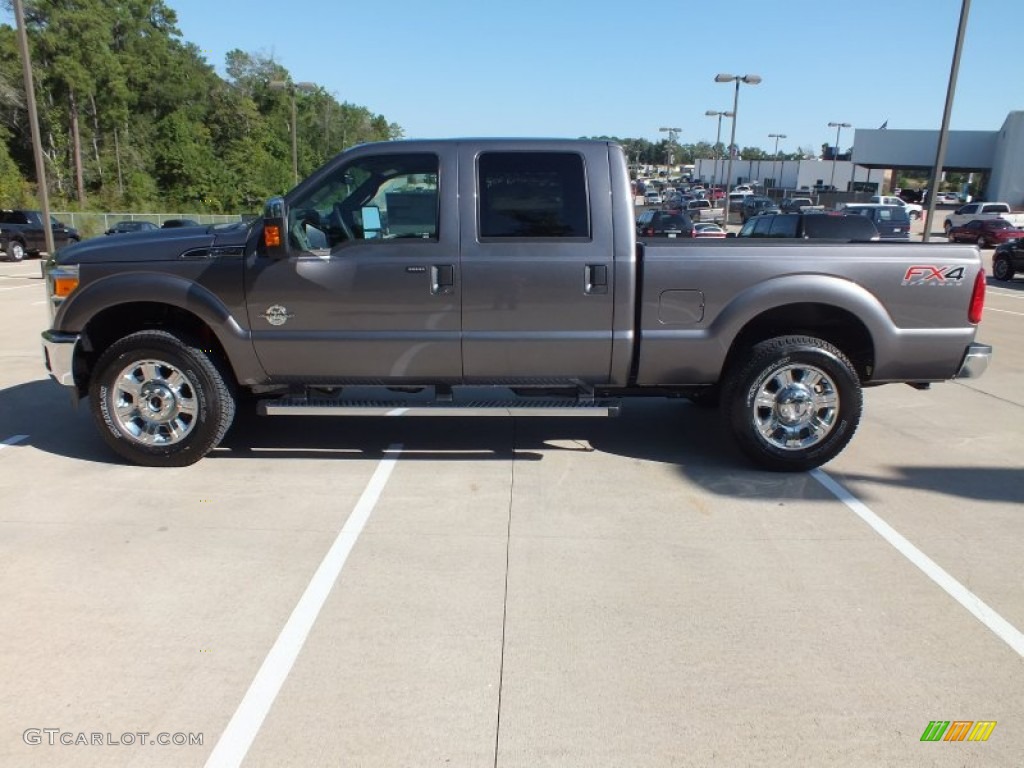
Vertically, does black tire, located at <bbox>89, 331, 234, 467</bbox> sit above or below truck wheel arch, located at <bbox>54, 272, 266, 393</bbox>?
below

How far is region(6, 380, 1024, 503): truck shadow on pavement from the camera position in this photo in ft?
16.8

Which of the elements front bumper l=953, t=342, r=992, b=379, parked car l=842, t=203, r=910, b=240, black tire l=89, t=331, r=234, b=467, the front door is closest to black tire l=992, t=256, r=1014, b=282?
parked car l=842, t=203, r=910, b=240

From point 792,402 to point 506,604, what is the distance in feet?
8.55

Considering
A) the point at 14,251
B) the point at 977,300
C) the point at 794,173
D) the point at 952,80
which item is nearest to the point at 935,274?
the point at 977,300

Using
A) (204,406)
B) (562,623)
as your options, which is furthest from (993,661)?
(204,406)

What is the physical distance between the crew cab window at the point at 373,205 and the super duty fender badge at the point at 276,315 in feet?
1.37

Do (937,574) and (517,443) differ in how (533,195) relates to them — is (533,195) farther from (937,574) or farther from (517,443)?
(937,574)

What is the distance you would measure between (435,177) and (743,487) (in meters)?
2.81

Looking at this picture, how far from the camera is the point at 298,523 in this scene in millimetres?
4391

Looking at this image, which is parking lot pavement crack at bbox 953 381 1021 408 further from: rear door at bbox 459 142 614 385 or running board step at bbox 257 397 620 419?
rear door at bbox 459 142 614 385

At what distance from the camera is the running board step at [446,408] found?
16.4 feet

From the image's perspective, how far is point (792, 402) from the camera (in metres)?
5.12

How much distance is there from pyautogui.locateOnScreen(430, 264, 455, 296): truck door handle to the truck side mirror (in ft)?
3.01

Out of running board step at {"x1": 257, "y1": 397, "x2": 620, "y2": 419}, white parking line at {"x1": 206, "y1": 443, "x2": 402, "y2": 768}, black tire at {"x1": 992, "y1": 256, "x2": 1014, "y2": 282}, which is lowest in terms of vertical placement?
black tire at {"x1": 992, "y1": 256, "x2": 1014, "y2": 282}
